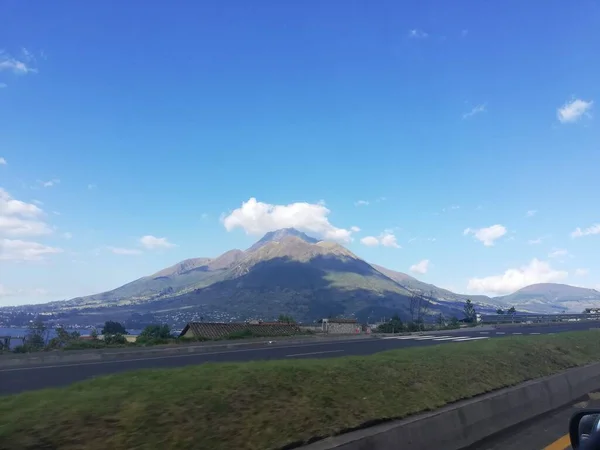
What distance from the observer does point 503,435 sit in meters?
7.78

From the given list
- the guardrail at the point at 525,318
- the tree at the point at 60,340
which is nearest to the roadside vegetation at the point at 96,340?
the tree at the point at 60,340

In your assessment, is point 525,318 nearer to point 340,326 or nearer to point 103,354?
point 340,326

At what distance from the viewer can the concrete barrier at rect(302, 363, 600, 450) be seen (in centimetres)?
581

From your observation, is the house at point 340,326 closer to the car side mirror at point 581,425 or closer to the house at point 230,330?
the house at point 230,330

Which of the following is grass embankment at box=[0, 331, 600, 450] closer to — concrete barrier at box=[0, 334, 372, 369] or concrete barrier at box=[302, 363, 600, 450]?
concrete barrier at box=[302, 363, 600, 450]

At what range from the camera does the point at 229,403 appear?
5.61m

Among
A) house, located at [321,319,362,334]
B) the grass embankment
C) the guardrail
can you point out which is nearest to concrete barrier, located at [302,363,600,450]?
the grass embankment

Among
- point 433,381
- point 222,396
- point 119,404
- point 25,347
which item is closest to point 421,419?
point 433,381

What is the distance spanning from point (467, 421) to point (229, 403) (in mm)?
3637

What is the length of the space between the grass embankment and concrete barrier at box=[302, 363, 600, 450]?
10.4 inches

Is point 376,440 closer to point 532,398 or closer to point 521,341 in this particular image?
point 532,398

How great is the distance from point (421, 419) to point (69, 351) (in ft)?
64.2

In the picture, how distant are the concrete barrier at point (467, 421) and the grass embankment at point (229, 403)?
26cm

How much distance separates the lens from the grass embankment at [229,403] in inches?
180
